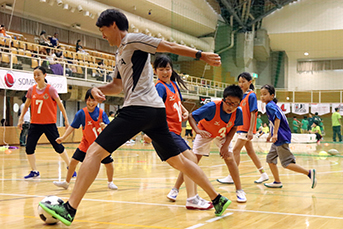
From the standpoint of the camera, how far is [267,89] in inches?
219

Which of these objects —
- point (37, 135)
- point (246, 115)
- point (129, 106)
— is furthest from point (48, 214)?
point (246, 115)

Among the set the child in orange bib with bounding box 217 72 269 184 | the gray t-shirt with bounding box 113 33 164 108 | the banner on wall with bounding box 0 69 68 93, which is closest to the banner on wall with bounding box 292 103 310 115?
the banner on wall with bounding box 0 69 68 93

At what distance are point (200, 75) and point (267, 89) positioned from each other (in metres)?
23.2

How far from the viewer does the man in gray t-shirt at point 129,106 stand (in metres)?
2.97

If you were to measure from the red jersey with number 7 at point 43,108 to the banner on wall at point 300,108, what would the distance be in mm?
24204

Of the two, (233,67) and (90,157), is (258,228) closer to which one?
(90,157)

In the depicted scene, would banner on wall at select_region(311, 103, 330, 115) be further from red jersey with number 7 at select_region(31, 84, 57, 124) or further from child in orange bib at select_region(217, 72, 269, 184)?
red jersey with number 7 at select_region(31, 84, 57, 124)

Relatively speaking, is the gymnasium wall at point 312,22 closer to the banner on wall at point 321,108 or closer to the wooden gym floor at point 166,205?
the banner on wall at point 321,108

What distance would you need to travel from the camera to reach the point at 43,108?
615 centimetres

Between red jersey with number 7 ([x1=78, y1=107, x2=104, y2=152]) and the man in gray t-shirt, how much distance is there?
207 cm

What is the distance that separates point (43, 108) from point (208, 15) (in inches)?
816

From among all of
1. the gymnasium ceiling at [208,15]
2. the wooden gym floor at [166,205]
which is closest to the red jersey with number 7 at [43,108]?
the wooden gym floor at [166,205]

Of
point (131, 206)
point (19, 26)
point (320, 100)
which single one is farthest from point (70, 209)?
point (320, 100)

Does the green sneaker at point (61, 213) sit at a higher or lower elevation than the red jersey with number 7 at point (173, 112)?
lower
